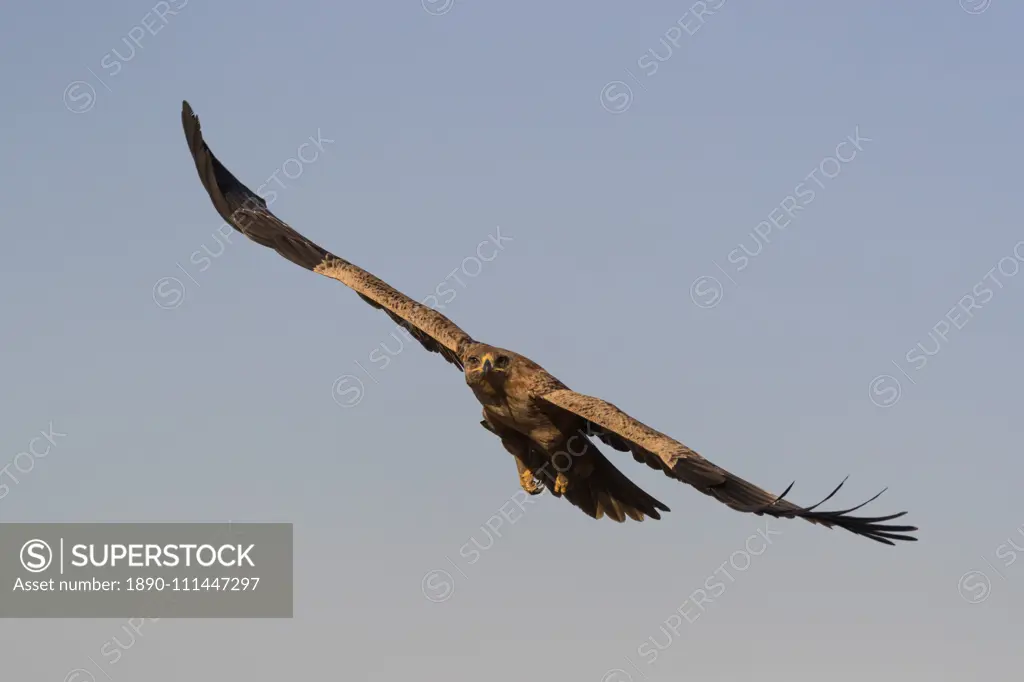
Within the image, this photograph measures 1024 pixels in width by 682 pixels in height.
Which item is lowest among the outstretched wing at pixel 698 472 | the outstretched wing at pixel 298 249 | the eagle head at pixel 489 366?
the outstretched wing at pixel 698 472

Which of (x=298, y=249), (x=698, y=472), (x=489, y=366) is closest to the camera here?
(x=698, y=472)

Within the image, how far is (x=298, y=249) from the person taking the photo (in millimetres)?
23203

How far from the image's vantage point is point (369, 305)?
73.0 feet

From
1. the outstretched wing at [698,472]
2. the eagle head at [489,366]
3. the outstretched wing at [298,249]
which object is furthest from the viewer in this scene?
the outstretched wing at [298,249]

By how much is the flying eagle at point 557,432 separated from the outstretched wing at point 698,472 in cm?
1

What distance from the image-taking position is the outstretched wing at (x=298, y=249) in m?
21.3

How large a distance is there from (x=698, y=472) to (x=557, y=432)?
8.24 ft

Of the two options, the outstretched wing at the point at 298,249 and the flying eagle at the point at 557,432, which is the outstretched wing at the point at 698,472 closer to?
the flying eagle at the point at 557,432

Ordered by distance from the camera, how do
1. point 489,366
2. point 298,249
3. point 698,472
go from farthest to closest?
point 298,249 < point 489,366 < point 698,472

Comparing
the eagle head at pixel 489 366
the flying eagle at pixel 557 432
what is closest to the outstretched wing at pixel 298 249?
the flying eagle at pixel 557 432

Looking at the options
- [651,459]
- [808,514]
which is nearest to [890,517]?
[808,514]

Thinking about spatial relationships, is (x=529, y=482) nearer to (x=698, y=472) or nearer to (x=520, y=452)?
(x=520, y=452)

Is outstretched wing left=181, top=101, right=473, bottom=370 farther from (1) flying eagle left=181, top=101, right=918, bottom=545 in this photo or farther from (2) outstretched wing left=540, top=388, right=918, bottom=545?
(2) outstretched wing left=540, top=388, right=918, bottom=545

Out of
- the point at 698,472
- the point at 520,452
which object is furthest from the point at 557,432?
the point at 698,472
